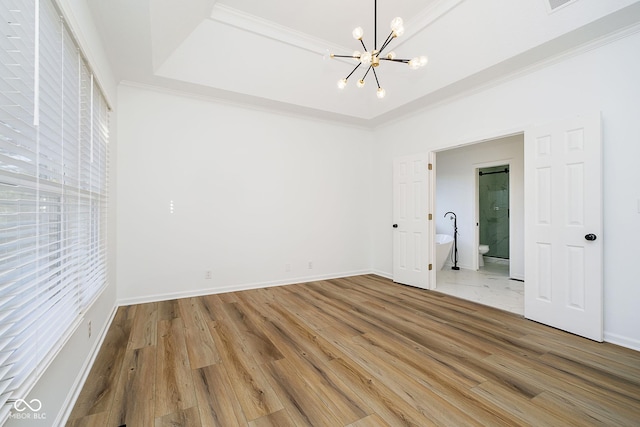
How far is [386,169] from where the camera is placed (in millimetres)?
Result: 5246

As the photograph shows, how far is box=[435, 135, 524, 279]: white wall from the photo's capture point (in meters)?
5.05

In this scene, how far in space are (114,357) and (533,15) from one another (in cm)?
502

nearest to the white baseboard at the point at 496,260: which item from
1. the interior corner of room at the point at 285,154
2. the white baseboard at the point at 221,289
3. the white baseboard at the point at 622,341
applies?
the interior corner of room at the point at 285,154

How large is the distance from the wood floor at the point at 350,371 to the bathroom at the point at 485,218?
1.19 metres

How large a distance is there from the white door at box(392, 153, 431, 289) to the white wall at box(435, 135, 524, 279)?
1.92 m

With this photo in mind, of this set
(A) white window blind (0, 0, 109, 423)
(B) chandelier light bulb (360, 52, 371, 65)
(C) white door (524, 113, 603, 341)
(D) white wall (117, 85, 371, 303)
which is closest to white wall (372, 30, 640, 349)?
(C) white door (524, 113, 603, 341)

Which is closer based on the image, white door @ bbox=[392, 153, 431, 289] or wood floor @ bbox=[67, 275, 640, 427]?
wood floor @ bbox=[67, 275, 640, 427]

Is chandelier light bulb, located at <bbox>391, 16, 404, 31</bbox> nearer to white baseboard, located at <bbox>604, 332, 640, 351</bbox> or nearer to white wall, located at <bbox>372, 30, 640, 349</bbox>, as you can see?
white wall, located at <bbox>372, 30, 640, 349</bbox>

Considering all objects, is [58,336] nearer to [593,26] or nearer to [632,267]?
[632,267]

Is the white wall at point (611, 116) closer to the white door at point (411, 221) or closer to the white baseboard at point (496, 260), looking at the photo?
the white door at point (411, 221)

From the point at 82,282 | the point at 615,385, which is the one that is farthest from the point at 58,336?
the point at 615,385

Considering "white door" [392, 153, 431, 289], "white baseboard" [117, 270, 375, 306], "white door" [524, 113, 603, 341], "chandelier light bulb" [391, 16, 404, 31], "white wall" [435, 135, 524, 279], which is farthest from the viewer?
"white wall" [435, 135, 524, 279]

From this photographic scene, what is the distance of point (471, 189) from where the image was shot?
19.3 ft

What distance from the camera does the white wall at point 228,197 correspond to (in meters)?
3.62
